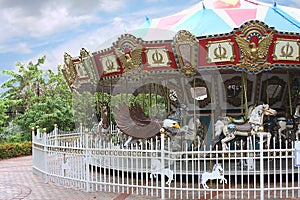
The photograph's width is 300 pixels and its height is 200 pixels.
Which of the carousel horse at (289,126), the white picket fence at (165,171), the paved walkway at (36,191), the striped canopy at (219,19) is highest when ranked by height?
the striped canopy at (219,19)

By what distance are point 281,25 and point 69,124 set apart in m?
16.0

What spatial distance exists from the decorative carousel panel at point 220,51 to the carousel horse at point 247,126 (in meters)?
1.52

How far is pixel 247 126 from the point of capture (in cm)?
888

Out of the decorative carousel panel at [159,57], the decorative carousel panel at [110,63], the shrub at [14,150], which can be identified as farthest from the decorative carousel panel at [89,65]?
the shrub at [14,150]

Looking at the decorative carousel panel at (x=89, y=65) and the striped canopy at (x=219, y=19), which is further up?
the striped canopy at (x=219, y=19)

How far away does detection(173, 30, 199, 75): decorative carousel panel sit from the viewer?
767 centimetres

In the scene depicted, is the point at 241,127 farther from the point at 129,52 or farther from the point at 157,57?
the point at 129,52

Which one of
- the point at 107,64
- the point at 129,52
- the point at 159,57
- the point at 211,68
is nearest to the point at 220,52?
the point at 211,68

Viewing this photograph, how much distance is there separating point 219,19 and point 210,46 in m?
1.65

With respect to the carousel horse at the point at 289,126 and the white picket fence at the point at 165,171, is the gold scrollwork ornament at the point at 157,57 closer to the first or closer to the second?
the white picket fence at the point at 165,171

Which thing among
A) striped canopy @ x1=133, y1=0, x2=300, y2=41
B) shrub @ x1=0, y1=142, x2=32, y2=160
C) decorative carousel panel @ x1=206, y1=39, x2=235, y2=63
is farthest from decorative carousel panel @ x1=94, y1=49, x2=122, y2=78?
shrub @ x1=0, y1=142, x2=32, y2=160

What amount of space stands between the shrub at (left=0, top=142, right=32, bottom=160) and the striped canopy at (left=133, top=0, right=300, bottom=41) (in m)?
9.44

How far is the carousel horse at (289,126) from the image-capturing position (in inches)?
380

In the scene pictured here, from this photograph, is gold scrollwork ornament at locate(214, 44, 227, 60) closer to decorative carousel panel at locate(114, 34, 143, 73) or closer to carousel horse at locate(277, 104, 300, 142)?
decorative carousel panel at locate(114, 34, 143, 73)
